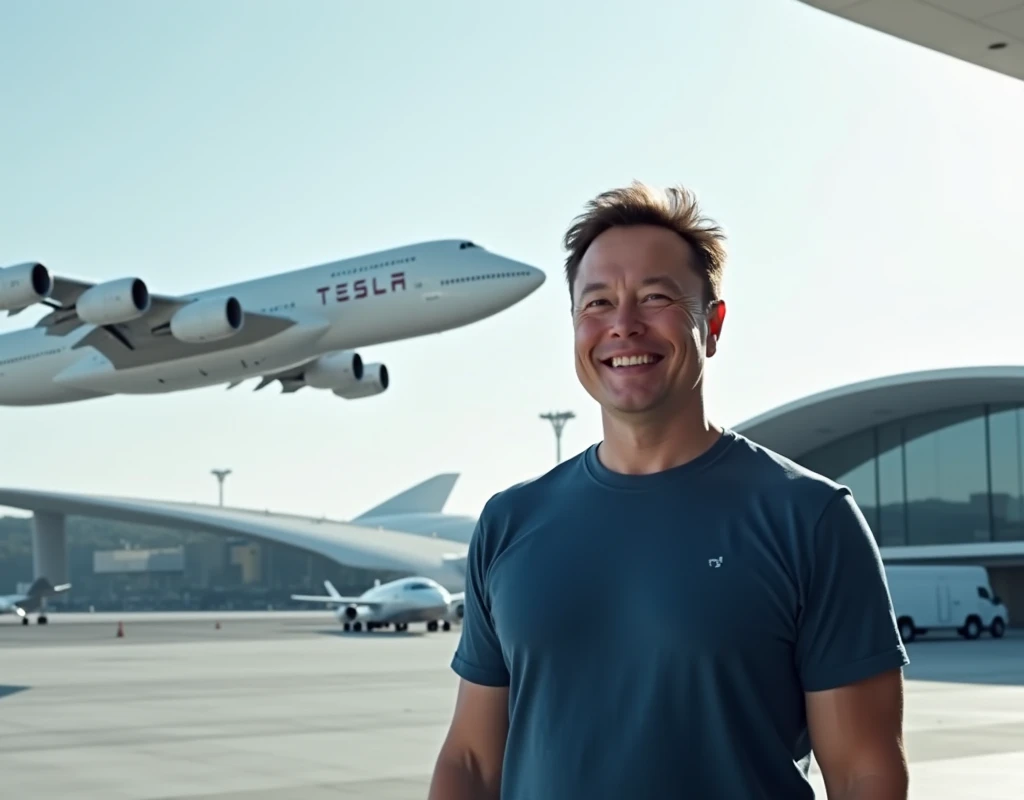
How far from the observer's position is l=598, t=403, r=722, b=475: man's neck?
2.88 meters

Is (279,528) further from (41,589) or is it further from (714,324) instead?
(714,324)

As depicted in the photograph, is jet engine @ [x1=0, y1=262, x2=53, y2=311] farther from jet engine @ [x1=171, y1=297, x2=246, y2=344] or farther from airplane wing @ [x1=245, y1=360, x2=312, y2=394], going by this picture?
airplane wing @ [x1=245, y1=360, x2=312, y2=394]

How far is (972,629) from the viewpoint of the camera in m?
43.7

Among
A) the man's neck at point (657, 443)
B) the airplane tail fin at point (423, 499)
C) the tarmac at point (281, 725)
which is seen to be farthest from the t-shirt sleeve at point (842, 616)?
the airplane tail fin at point (423, 499)

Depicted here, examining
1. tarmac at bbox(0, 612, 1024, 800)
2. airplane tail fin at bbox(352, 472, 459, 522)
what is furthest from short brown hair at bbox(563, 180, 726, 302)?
airplane tail fin at bbox(352, 472, 459, 522)

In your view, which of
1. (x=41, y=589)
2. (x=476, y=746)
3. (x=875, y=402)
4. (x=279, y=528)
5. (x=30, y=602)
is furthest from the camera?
(x=279, y=528)

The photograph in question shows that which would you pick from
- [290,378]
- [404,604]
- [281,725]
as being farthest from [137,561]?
[281,725]

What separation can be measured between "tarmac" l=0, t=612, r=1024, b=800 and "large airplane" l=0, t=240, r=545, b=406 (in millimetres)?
7589

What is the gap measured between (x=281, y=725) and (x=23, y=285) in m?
20.5

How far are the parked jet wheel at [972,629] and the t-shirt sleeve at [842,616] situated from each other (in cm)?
4276

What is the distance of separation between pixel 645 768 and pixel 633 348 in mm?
809

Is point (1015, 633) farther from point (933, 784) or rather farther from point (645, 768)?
point (645, 768)

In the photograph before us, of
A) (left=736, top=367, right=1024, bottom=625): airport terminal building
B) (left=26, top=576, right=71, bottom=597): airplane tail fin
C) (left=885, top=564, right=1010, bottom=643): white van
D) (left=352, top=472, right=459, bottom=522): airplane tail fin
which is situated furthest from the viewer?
(left=352, top=472, right=459, bottom=522): airplane tail fin

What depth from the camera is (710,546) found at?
2.69 metres
